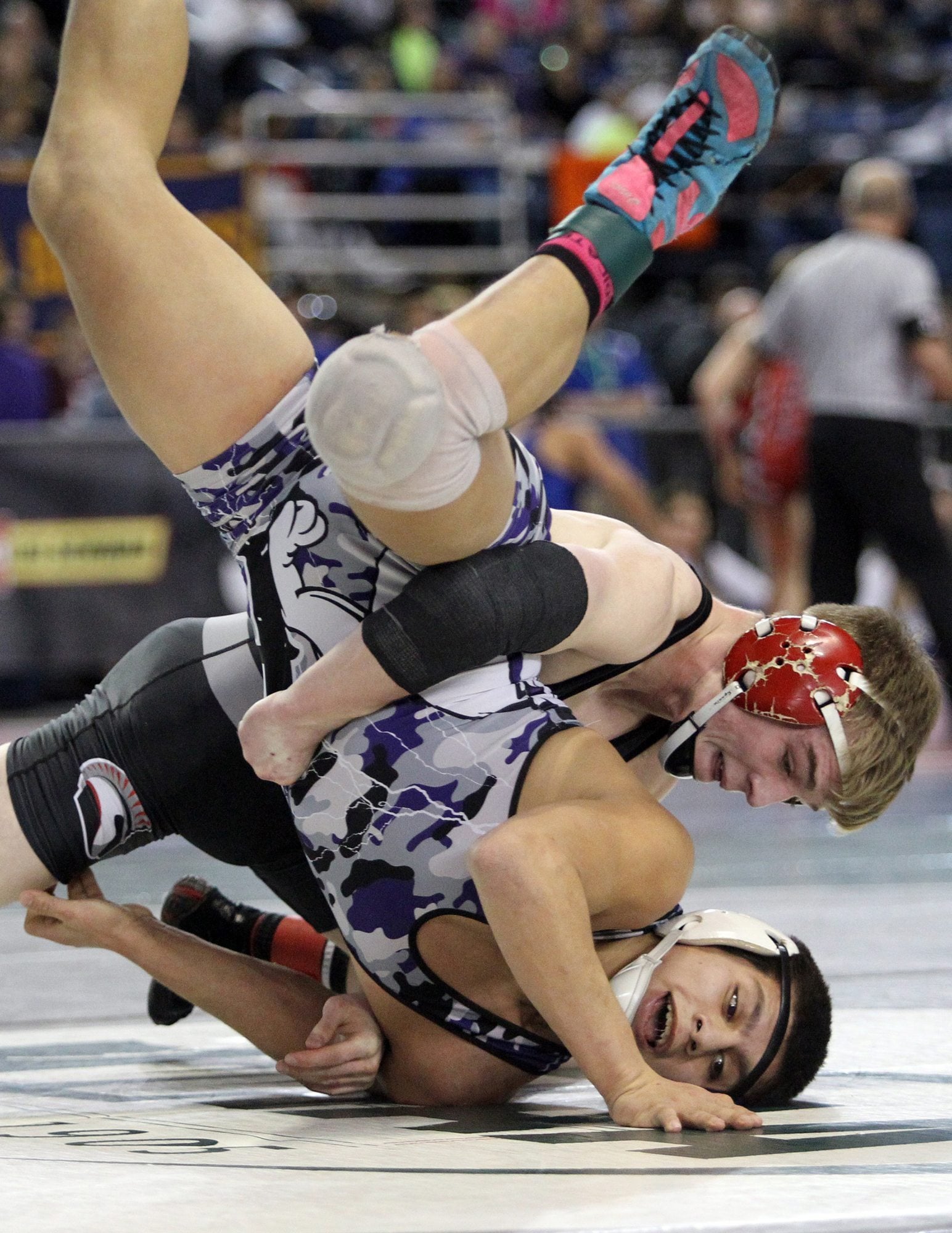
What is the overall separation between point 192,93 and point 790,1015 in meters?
8.75

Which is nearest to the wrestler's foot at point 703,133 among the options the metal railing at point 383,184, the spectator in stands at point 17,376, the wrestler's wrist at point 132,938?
the wrestler's wrist at point 132,938

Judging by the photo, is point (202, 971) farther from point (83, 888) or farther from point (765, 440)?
point (765, 440)

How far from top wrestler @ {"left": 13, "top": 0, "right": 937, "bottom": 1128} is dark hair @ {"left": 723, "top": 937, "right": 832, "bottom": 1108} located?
0.17 m

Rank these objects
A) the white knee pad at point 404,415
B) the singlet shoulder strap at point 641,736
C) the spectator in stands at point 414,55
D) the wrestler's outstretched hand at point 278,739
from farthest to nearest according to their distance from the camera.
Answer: the spectator in stands at point 414,55 → the singlet shoulder strap at point 641,736 → the wrestler's outstretched hand at point 278,739 → the white knee pad at point 404,415

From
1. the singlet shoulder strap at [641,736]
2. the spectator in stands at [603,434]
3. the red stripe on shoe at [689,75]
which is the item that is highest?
the spectator in stands at [603,434]

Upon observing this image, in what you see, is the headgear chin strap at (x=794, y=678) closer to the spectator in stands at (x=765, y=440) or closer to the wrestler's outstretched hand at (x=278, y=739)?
the wrestler's outstretched hand at (x=278, y=739)

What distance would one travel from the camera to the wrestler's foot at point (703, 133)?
7.44 feet

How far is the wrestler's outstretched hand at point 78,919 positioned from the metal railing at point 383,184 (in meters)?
6.87

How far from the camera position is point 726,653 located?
7.86 ft

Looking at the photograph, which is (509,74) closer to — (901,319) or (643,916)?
(901,319)

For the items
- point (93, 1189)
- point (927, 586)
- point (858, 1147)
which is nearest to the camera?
point (93, 1189)

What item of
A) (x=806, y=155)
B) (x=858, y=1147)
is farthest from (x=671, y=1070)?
(x=806, y=155)

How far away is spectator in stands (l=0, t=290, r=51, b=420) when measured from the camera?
7.15 m

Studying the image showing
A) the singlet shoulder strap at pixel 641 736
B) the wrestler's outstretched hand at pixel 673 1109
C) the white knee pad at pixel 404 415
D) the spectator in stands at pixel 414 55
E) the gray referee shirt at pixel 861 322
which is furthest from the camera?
the spectator in stands at pixel 414 55
